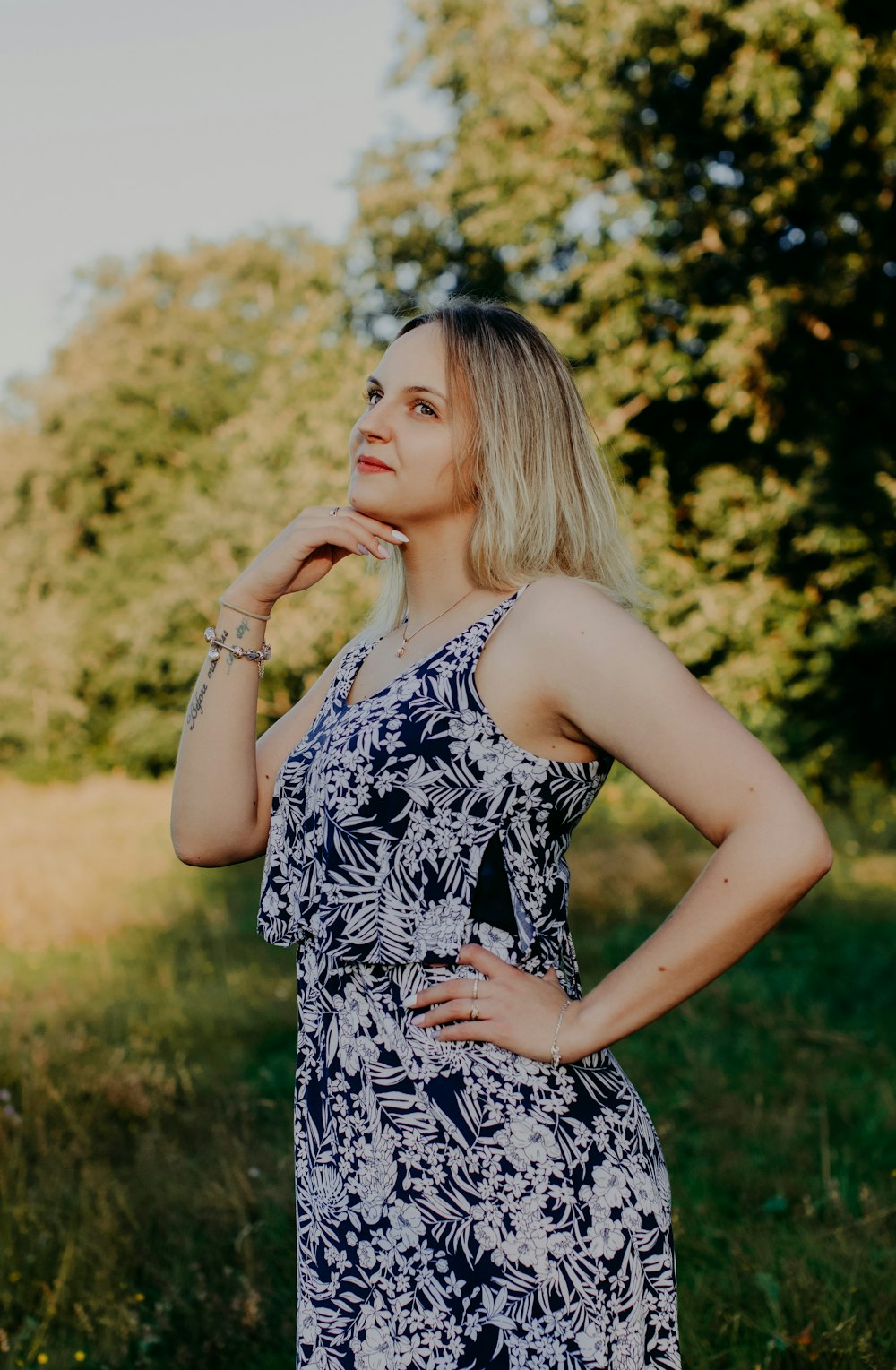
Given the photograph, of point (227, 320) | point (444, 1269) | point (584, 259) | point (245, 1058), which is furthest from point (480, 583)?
point (227, 320)

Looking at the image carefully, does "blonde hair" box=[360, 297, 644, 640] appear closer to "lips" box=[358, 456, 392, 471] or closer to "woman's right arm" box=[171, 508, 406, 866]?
"lips" box=[358, 456, 392, 471]

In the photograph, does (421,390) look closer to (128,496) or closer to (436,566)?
(436,566)

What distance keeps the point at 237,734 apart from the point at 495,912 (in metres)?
0.60

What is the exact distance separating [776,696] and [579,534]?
12.0 metres

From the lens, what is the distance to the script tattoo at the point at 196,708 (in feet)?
6.72

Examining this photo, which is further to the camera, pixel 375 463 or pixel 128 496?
pixel 128 496

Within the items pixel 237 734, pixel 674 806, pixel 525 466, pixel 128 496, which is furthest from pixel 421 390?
pixel 128 496

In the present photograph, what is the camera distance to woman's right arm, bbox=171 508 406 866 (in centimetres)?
202

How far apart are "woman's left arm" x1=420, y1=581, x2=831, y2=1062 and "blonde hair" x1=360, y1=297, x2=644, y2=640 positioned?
0.63 ft

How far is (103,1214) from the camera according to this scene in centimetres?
355

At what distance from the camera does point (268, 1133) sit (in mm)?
4332

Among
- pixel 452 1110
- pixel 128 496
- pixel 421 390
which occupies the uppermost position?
pixel 128 496

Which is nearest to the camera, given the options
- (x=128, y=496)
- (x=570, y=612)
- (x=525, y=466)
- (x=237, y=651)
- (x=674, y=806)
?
(x=674, y=806)

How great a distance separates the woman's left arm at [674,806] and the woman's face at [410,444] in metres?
0.34
